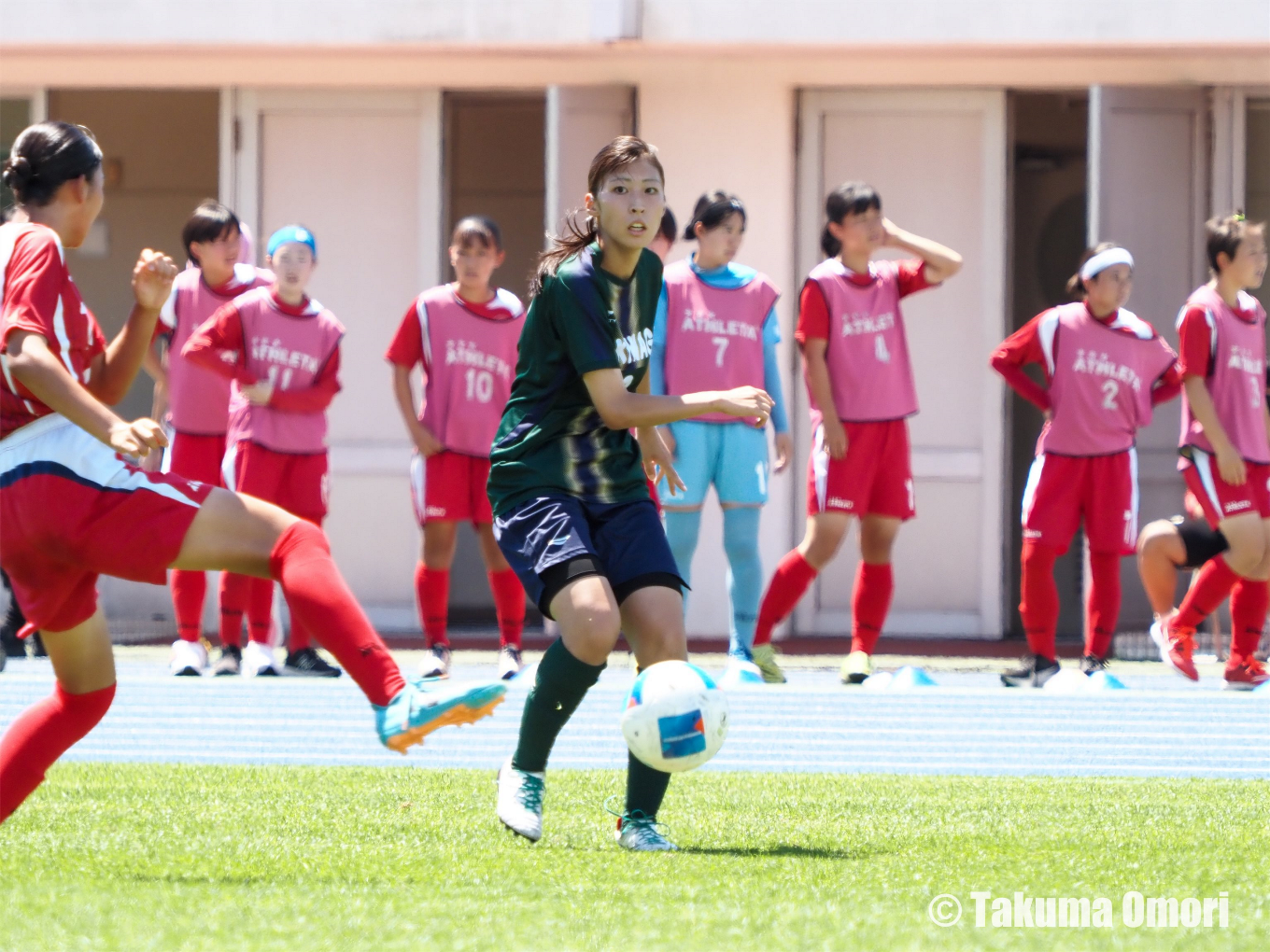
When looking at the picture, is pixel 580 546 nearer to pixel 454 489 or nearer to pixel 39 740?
pixel 39 740

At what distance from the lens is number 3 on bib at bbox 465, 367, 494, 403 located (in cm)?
862

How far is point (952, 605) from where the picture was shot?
1120 cm

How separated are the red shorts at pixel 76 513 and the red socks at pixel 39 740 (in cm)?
36

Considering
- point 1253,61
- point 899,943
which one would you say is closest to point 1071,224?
point 1253,61

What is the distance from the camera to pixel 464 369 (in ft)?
28.5

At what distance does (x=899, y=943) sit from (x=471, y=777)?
321cm

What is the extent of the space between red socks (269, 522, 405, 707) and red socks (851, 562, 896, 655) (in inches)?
182

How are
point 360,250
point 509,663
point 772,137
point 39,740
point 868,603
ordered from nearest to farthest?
point 39,740 → point 868,603 → point 509,663 → point 772,137 → point 360,250

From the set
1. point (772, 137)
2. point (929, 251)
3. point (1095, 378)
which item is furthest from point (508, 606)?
point (772, 137)

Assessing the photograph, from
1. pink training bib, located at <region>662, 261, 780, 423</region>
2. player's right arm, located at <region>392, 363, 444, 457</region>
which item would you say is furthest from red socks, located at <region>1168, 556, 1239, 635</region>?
player's right arm, located at <region>392, 363, 444, 457</region>

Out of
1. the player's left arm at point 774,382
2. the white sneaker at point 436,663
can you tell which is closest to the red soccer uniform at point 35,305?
the white sneaker at point 436,663

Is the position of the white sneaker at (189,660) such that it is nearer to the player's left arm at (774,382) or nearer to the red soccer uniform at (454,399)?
the red soccer uniform at (454,399)

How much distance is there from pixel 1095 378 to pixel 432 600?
3230 millimetres

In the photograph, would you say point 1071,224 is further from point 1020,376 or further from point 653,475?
point 653,475
